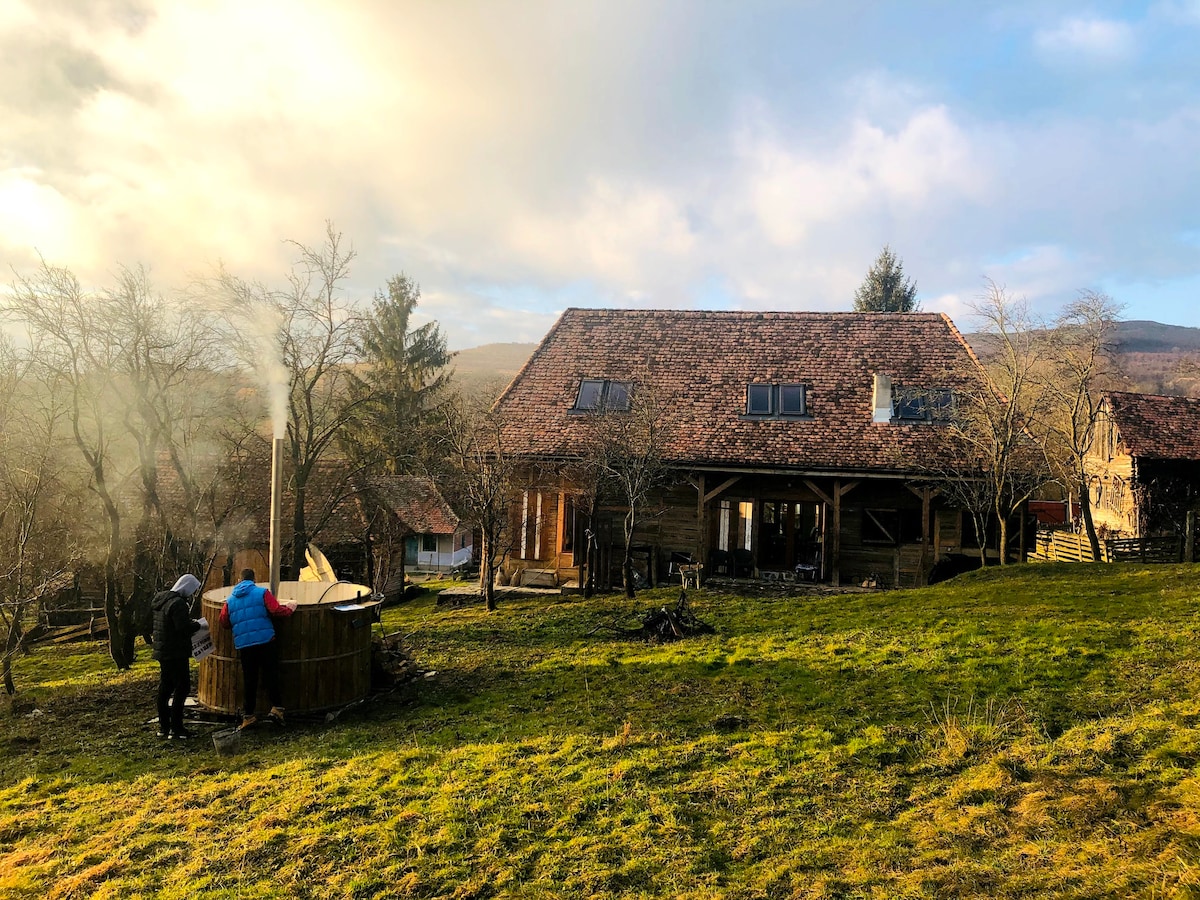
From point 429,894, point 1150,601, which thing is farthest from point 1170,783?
point 1150,601

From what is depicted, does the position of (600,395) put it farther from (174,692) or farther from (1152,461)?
(1152,461)

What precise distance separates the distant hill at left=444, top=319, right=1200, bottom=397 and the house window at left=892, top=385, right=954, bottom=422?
1.89 metres

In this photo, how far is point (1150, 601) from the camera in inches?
406

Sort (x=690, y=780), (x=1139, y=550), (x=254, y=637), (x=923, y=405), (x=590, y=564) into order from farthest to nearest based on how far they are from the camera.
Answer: (x=1139, y=550) → (x=923, y=405) → (x=590, y=564) → (x=254, y=637) → (x=690, y=780)

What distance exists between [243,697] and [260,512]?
12.0 m

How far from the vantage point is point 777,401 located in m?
17.8

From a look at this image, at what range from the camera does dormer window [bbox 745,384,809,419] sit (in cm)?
1745

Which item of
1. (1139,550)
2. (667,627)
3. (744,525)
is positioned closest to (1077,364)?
(1139,550)

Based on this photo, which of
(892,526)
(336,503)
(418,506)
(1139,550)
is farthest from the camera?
(418,506)

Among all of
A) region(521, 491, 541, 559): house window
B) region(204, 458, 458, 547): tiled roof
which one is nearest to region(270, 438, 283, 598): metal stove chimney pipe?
region(204, 458, 458, 547): tiled roof

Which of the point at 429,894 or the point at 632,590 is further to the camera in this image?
the point at 632,590

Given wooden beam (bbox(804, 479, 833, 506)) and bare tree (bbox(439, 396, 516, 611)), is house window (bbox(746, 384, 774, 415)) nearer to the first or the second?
wooden beam (bbox(804, 479, 833, 506))

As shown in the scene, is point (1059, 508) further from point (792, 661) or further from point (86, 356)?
point (86, 356)

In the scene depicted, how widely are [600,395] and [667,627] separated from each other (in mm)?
8766
